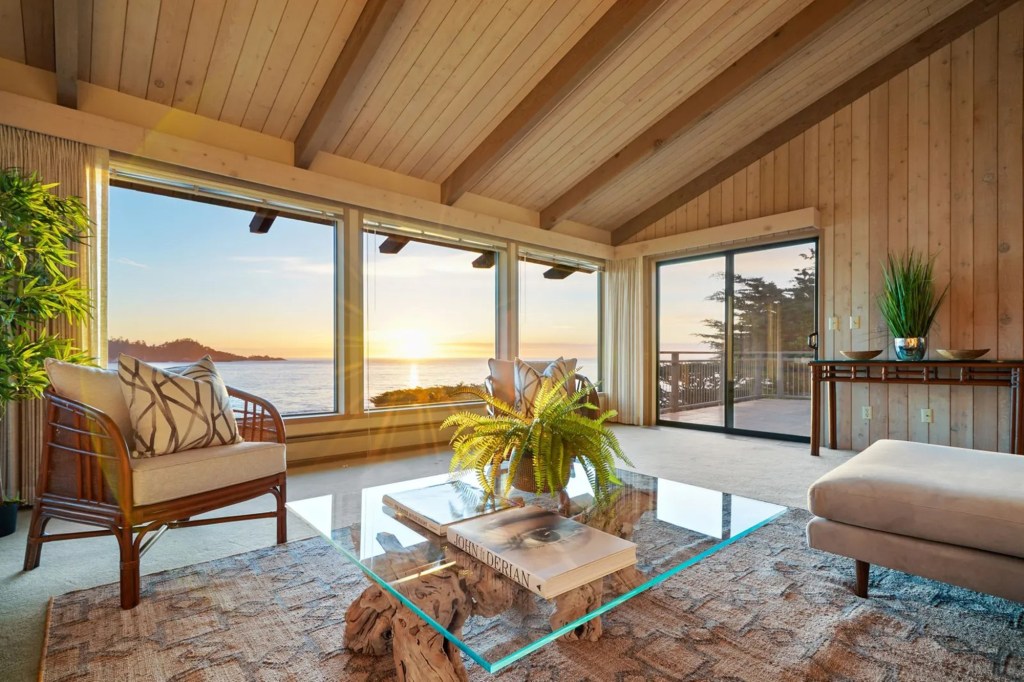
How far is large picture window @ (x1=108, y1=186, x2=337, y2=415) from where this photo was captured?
11.3 ft

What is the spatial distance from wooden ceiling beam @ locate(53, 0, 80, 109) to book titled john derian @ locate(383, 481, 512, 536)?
289 centimetres

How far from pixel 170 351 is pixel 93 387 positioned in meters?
2.18

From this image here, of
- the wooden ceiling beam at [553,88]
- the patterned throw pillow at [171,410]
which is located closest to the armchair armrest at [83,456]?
the patterned throw pillow at [171,410]

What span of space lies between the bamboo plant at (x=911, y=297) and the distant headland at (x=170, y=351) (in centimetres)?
530

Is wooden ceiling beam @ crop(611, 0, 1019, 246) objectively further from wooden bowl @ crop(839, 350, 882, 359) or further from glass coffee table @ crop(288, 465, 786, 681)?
glass coffee table @ crop(288, 465, 786, 681)

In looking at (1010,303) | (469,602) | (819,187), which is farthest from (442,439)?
(1010,303)

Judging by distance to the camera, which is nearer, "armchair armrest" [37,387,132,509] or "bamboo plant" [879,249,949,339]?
"armchair armrest" [37,387,132,509]

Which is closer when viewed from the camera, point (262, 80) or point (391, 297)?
point (262, 80)

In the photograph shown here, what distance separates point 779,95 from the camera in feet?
14.1

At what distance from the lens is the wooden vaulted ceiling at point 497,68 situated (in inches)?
110

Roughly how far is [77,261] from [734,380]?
5523 mm

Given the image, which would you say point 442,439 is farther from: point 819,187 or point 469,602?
point 819,187

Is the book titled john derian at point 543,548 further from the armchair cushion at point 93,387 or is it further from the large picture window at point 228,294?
the large picture window at point 228,294

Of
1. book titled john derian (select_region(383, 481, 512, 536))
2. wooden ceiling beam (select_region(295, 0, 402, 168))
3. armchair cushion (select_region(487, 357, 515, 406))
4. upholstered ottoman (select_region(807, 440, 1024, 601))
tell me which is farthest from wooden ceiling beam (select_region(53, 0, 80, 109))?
upholstered ottoman (select_region(807, 440, 1024, 601))
